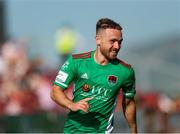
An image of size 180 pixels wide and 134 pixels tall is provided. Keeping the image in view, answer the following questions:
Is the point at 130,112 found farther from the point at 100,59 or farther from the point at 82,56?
Answer: the point at 82,56

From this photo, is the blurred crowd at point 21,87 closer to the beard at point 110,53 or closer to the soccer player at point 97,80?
the soccer player at point 97,80

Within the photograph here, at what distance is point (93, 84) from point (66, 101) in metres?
0.43

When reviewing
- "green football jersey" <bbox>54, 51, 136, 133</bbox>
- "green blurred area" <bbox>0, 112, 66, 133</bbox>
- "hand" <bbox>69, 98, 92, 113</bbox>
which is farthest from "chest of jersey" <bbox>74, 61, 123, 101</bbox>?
"green blurred area" <bbox>0, 112, 66, 133</bbox>

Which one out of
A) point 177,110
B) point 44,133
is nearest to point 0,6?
point 177,110

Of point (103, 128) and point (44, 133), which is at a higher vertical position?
point (103, 128)

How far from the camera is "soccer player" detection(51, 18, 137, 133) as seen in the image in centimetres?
993

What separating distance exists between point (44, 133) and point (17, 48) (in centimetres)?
304

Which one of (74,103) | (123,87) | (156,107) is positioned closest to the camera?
(74,103)

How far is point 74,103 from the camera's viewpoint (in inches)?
378

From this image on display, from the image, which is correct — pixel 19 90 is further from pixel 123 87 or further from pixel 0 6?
pixel 0 6

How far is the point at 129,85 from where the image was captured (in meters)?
10.2

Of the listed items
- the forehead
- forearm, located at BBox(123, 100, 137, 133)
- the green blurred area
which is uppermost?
the forehead

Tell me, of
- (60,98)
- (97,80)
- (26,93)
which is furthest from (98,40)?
(26,93)

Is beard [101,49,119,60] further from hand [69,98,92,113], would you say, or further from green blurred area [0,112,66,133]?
green blurred area [0,112,66,133]
